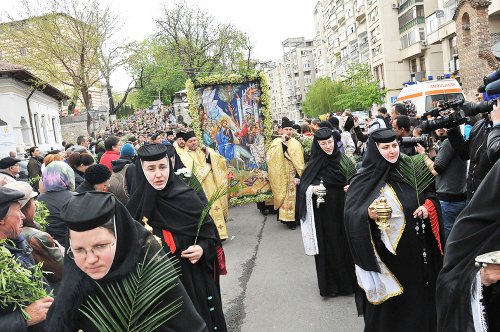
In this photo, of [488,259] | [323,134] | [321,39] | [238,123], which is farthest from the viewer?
[321,39]

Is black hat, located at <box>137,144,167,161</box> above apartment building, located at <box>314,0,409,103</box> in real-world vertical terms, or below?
below

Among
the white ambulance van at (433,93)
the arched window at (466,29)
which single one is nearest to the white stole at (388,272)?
the white ambulance van at (433,93)

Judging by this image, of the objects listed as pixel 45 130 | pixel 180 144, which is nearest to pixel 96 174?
pixel 180 144

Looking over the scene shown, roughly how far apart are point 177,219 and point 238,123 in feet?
19.7

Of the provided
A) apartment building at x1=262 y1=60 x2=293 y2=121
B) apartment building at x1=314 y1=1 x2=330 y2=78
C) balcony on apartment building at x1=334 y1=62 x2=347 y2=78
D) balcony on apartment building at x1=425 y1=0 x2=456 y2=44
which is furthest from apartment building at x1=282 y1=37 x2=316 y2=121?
balcony on apartment building at x1=425 y1=0 x2=456 y2=44

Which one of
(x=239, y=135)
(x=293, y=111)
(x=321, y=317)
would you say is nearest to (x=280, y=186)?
(x=239, y=135)

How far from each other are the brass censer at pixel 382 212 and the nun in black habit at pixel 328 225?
1.62 meters

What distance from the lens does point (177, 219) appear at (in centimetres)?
350

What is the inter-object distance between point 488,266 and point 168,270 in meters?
1.53

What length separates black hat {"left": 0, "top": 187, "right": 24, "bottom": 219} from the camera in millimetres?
2692

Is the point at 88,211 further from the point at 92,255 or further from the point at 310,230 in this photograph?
the point at 310,230

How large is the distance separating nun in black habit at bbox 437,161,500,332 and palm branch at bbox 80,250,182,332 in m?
1.37

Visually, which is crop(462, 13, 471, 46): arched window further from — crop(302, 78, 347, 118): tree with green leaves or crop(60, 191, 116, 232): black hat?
crop(302, 78, 347, 118): tree with green leaves

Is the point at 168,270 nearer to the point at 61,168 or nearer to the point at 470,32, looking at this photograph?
the point at 61,168
